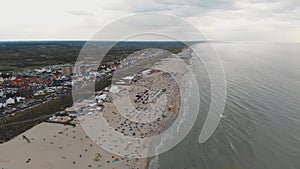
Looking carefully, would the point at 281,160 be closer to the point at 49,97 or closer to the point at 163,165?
the point at 163,165

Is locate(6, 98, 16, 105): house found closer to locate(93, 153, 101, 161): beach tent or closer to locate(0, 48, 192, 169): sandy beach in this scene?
locate(0, 48, 192, 169): sandy beach

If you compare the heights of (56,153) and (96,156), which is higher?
(96,156)

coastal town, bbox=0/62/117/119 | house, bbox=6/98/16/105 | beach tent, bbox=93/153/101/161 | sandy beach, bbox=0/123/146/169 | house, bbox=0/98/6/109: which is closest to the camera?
sandy beach, bbox=0/123/146/169

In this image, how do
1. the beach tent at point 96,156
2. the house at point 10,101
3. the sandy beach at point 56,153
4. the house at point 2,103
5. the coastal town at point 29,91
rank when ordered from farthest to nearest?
the house at point 10,101 < the coastal town at point 29,91 < the house at point 2,103 < the beach tent at point 96,156 < the sandy beach at point 56,153

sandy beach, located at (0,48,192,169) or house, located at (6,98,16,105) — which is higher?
house, located at (6,98,16,105)

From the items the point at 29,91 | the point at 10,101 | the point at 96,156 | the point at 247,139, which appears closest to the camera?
the point at 96,156

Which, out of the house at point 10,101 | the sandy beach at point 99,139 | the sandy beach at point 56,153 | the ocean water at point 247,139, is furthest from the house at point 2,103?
the ocean water at point 247,139

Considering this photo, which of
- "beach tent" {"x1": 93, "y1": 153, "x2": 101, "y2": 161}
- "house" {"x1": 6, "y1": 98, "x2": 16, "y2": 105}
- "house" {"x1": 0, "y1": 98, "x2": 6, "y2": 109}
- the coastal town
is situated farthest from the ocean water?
"house" {"x1": 6, "y1": 98, "x2": 16, "y2": 105}

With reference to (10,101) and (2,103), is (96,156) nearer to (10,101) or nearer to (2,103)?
(2,103)

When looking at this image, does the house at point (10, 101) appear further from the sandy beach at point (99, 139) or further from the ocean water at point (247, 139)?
the ocean water at point (247, 139)

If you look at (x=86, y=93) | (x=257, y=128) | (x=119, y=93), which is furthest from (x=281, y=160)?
(x=86, y=93)

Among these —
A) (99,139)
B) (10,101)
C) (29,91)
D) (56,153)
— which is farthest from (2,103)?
(99,139)
